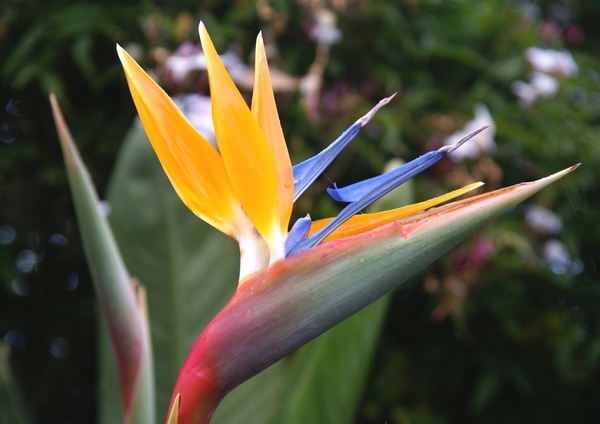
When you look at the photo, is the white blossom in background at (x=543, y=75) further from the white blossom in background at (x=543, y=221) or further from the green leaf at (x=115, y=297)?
the green leaf at (x=115, y=297)

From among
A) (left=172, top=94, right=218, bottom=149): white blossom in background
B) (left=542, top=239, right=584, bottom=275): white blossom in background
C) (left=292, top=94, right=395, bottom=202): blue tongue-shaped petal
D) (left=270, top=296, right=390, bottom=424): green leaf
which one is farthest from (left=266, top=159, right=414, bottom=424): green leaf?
(left=542, top=239, right=584, bottom=275): white blossom in background

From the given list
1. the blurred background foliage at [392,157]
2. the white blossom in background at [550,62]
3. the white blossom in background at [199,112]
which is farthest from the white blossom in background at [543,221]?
the white blossom in background at [199,112]

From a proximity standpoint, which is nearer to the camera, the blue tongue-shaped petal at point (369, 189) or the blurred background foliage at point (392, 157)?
the blue tongue-shaped petal at point (369, 189)

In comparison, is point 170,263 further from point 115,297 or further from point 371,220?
point 371,220

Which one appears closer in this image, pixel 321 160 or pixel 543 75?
pixel 321 160

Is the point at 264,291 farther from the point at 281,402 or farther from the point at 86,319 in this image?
the point at 86,319

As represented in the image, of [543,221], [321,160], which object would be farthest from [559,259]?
[321,160]

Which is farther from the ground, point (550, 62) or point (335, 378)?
point (335, 378)
